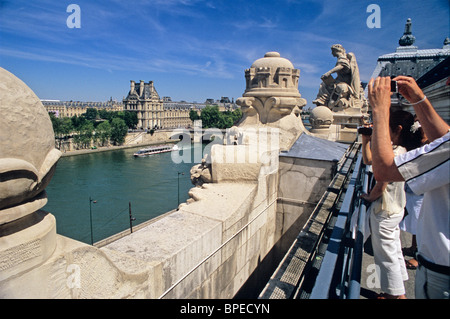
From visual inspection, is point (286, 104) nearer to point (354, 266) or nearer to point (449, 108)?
point (449, 108)

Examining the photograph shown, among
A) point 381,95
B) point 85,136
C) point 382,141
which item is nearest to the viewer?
point 382,141

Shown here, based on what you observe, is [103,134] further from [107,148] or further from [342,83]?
[342,83]

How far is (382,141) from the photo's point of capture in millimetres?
1415

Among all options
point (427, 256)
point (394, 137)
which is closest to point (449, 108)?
point (394, 137)

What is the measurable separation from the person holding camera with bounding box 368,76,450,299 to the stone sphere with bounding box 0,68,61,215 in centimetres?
167

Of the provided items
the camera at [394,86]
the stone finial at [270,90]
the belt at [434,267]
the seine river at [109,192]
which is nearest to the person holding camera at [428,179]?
the belt at [434,267]

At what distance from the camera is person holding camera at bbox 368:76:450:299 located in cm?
129

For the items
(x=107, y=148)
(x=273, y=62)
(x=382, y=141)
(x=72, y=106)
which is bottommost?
(x=107, y=148)

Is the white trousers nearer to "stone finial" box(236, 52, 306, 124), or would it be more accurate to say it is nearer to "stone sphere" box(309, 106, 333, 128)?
"stone finial" box(236, 52, 306, 124)

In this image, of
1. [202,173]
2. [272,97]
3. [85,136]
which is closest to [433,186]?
[202,173]

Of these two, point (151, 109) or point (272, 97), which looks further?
point (151, 109)

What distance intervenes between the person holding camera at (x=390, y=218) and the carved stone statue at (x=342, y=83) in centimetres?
781

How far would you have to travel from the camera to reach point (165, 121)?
8019cm

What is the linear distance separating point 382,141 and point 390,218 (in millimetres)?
1007
